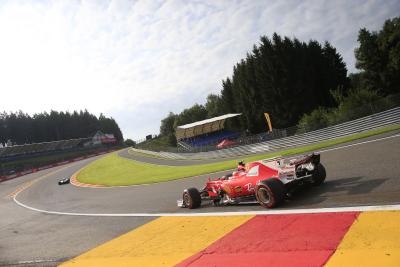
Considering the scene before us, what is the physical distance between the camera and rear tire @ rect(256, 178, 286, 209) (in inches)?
376

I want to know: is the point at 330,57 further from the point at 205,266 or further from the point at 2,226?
the point at 205,266

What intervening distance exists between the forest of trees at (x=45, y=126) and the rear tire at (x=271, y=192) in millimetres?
134880

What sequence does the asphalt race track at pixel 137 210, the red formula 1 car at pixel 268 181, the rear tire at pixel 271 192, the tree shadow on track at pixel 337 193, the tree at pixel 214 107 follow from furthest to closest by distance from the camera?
1. the tree at pixel 214 107
2. the red formula 1 car at pixel 268 181
3. the rear tire at pixel 271 192
4. the asphalt race track at pixel 137 210
5. the tree shadow on track at pixel 337 193

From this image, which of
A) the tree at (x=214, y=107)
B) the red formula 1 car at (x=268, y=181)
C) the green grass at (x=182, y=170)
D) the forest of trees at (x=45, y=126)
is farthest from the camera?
the forest of trees at (x=45, y=126)

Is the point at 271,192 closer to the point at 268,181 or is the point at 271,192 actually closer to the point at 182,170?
the point at 268,181

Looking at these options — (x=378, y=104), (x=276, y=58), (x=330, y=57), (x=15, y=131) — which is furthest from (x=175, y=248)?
(x=15, y=131)

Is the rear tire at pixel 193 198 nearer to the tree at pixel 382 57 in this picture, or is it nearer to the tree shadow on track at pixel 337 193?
the tree shadow on track at pixel 337 193

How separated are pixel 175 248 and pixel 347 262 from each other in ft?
12.8

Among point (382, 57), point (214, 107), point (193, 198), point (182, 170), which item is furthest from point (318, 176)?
point (214, 107)

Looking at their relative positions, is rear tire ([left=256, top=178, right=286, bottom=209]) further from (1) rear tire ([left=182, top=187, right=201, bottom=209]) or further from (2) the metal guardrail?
(2) the metal guardrail

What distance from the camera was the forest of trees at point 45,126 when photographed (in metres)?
131

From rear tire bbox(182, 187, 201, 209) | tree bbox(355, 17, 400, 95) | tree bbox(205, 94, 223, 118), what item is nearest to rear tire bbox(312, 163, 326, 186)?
rear tire bbox(182, 187, 201, 209)

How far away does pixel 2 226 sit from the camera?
17406 mm

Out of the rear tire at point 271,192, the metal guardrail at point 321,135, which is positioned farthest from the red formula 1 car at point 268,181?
the metal guardrail at point 321,135
